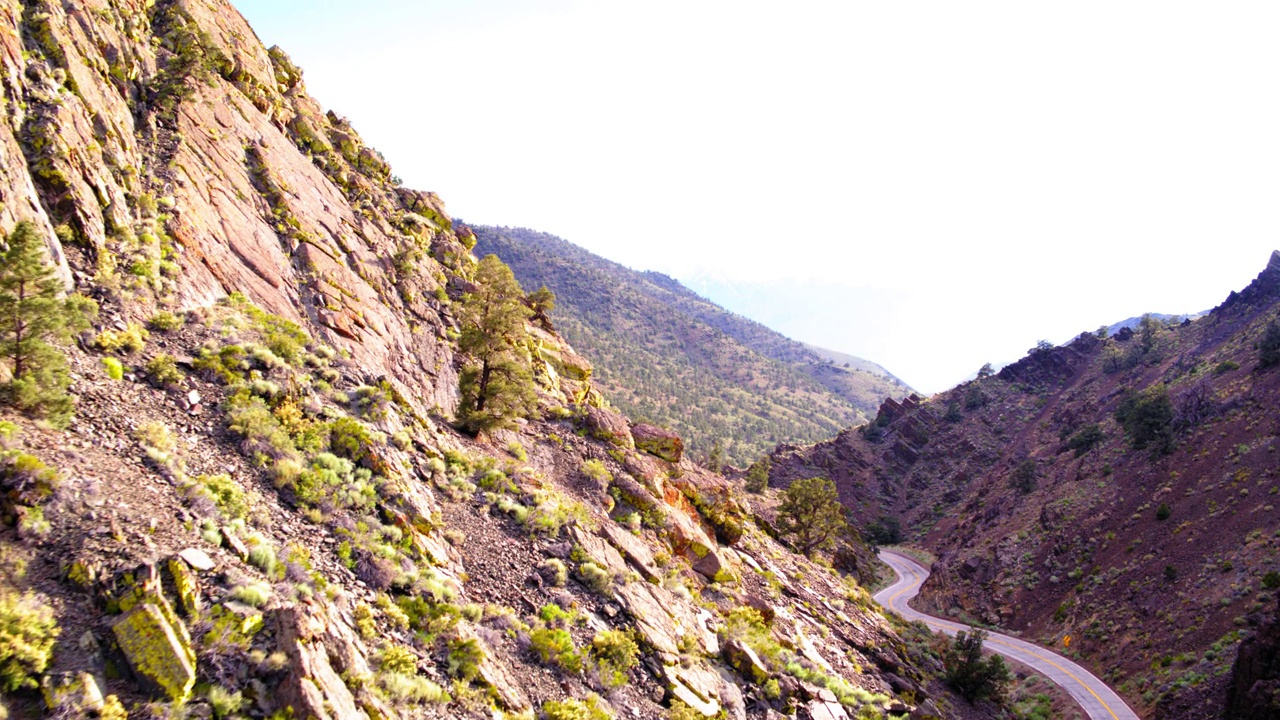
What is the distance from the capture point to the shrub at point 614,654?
1389 centimetres

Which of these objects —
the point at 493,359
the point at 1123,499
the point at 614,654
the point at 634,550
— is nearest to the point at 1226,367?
the point at 1123,499

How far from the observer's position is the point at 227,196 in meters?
22.2

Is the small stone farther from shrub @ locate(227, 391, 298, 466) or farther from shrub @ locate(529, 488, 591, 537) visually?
shrub @ locate(529, 488, 591, 537)

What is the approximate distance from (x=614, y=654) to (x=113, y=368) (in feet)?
43.5

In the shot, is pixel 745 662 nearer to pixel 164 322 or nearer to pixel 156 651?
pixel 156 651

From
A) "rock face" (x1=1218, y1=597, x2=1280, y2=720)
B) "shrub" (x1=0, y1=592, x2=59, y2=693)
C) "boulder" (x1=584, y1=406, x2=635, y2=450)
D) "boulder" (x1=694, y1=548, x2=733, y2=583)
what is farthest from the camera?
"boulder" (x1=584, y1=406, x2=635, y2=450)

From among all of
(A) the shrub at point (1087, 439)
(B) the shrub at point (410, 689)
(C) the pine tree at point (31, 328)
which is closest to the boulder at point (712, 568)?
(B) the shrub at point (410, 689)

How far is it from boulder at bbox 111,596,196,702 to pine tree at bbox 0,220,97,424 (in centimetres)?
497

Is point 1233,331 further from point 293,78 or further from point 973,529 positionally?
point 293,78

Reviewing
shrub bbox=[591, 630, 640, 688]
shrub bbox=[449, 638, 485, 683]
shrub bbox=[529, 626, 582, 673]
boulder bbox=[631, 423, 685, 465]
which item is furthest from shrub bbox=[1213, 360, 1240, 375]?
shrub bbox=[449, 638, 485, 683]

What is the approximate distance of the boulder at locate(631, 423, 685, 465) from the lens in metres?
29.5

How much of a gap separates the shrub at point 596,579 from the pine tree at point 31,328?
12224 mm

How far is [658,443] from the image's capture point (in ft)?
97.6

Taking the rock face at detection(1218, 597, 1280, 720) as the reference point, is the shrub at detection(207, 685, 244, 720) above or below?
above
